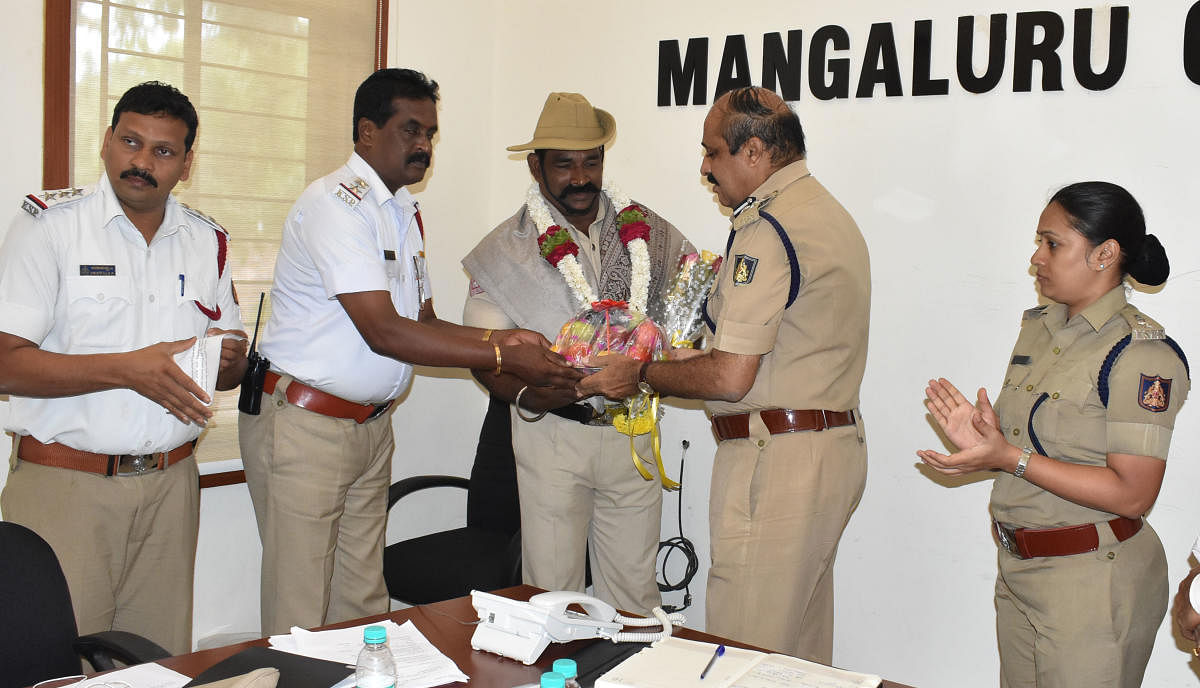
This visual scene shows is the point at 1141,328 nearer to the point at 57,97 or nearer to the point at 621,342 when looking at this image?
the point at 621,342

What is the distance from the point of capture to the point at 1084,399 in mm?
2389

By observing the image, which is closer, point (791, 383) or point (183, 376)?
point (183, 376)

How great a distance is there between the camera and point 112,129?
2.84 metres

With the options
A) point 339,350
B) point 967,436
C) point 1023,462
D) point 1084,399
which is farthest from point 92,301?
point 1084,399

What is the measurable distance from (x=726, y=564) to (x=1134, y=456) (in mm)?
1081

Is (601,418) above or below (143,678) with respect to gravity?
above

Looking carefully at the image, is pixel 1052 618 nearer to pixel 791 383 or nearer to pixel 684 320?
pixel 791 383

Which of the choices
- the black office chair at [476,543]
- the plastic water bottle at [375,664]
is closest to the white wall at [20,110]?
the black office chair at [476,543]

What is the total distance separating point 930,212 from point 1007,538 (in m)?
1.38

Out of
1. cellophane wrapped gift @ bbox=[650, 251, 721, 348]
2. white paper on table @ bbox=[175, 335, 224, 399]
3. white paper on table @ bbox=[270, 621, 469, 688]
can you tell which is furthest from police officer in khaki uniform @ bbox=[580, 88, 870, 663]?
white paper on table @ bbox=[175, 335, 224, 399]

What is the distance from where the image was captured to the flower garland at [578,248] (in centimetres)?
343

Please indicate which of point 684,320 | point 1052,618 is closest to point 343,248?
point 684,320

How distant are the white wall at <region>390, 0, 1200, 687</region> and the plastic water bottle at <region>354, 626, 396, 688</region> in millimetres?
2434

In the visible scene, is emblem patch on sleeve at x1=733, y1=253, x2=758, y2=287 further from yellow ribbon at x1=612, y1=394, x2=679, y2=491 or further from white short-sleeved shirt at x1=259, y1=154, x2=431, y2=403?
white short-sleeved shirt at x1=259, y1=154, x2=431, y2=403
